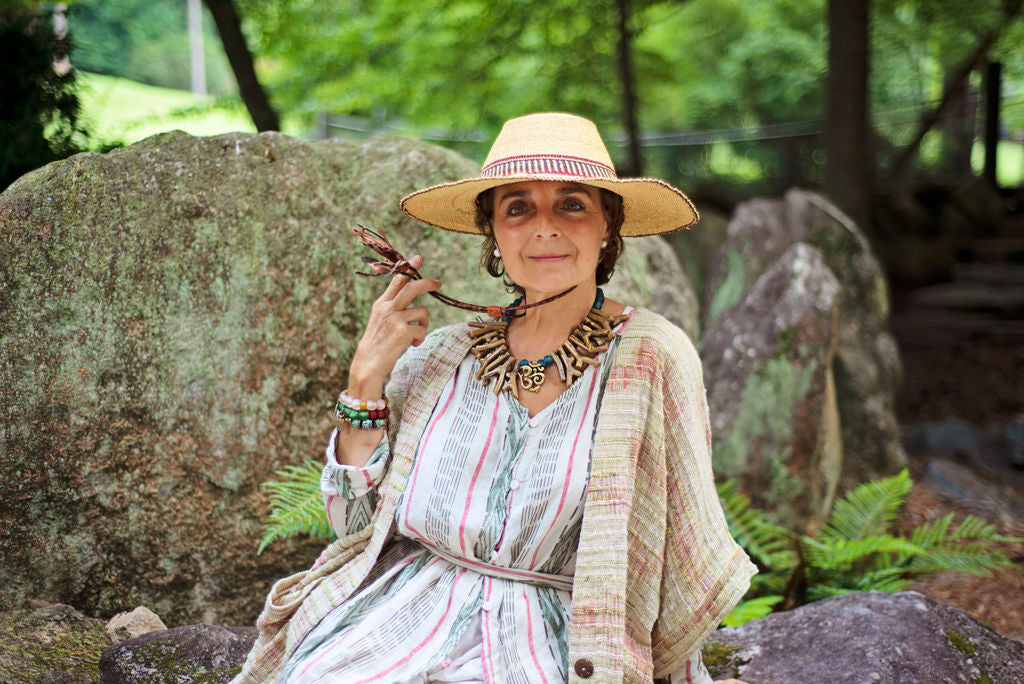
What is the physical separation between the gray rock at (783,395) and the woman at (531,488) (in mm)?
3034

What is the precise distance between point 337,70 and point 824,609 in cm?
627

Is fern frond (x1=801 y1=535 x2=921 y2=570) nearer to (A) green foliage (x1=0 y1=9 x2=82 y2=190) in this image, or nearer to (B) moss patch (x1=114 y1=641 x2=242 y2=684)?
(B) moss patch (x1=114 y1=641 x2=242 y2=684)

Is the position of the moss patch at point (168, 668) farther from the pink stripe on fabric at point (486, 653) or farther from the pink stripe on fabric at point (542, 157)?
the pink stripe on fabric at point (542, 157)

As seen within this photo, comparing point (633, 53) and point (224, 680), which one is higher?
point (633, 53)

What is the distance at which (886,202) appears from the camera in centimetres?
1212

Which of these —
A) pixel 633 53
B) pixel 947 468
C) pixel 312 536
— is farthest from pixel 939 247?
pixel 312 536

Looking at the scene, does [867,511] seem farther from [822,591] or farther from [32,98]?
[32,98]

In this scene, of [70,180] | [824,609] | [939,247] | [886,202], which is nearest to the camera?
[824,609]

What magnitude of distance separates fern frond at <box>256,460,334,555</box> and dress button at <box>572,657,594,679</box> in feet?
4.94

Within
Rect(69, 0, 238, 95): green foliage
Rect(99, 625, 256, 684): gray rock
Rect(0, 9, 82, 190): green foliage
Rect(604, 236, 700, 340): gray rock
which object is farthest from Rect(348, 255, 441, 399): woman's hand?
Rect(69, 0, 238, 95): green foliage

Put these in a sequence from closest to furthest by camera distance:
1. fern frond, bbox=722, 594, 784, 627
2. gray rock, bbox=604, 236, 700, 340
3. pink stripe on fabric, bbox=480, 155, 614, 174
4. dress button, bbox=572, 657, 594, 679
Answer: dress button, bbox=572, 657, 594, 679, pink stripe on fabric, bbox=480, 155, 614, 174, fern frond, bbox=722, 594, 784, 627, gray rock, bbox=604, 236, 700, 340

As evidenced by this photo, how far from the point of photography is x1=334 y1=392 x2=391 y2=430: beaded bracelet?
2361 mm

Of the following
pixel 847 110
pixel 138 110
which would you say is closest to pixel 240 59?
pixel 138 110

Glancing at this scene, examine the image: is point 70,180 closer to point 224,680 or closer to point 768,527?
point 224,680
